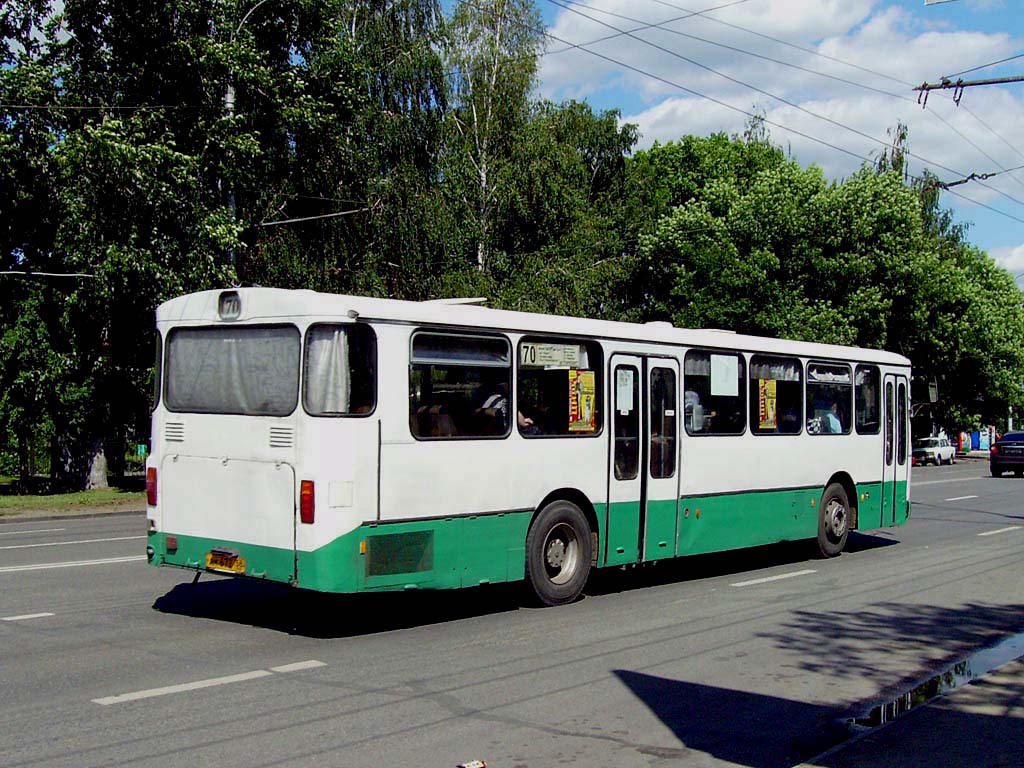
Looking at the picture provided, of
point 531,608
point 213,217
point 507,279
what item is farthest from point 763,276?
point 531,608

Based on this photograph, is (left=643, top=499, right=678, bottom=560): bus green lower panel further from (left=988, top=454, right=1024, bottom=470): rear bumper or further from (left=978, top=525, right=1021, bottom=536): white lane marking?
(left=988, top=454, right=1024, bottom=470): rear bumper

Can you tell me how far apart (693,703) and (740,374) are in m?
6.87

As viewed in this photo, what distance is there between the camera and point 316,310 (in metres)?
9.26

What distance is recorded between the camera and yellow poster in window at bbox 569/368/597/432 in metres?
11.5

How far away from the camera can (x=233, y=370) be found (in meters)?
9.91

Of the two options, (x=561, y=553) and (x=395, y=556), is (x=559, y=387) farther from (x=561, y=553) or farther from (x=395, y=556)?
(x=395, y=556)

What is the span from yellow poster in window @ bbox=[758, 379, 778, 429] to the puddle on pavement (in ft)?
15.1

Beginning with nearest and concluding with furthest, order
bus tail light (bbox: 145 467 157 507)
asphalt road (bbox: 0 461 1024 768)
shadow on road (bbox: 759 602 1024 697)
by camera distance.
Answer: asphalt road (bbox: 0 461 1024 768), shadow on road (bbox: 759 602 1024 697), bus tail light (bbox: 145 467 157 507)

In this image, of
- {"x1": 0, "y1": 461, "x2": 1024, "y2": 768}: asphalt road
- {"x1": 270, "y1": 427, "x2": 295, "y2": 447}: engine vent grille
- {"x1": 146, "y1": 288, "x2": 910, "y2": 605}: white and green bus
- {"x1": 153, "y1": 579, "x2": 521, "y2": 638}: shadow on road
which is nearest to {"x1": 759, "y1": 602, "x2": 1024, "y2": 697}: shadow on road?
{"x1": 0, "y1": 461, "x2": 1024, "y2": 768}: asphalt road

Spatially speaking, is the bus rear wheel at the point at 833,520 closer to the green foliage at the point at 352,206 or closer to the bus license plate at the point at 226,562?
the bus license plate at the point at 226,562

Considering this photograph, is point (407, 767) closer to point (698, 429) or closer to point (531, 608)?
point (531, 608)

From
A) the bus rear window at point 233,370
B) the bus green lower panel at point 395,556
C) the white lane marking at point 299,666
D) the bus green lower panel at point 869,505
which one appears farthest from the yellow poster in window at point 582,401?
the bus green lower panel at point 869,505

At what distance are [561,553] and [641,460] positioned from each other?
4.98 feet

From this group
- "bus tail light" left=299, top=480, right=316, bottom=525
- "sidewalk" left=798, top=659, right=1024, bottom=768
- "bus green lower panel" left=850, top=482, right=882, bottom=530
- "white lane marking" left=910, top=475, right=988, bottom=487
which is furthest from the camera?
"white lane marking" left=910, top=475, right=988, bottom=487
